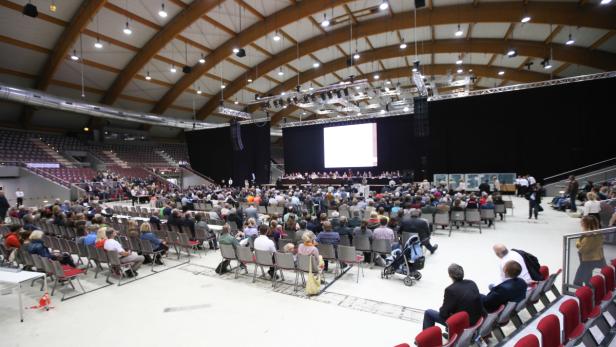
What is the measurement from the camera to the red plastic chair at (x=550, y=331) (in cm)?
222

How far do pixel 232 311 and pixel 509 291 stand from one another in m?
3.77

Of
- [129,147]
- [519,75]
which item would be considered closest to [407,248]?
[519,75]

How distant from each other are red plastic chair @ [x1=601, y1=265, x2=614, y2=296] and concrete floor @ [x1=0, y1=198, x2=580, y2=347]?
67.6 inches

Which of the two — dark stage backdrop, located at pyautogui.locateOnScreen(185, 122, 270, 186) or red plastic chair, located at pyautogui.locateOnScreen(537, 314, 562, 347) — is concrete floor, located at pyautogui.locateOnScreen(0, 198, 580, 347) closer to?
red plastic chair, located at pyautogui.locateOnScreen(537, 314, 562, 347)

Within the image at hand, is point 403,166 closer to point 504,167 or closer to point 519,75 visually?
point 504,167

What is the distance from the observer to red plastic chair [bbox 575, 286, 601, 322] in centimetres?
290

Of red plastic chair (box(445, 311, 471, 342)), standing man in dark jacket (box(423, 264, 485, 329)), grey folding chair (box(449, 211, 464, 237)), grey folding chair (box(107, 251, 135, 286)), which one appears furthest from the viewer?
grey folding chair (box(449, 211, 464, 237))

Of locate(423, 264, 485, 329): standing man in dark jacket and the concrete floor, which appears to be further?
the concrete floor

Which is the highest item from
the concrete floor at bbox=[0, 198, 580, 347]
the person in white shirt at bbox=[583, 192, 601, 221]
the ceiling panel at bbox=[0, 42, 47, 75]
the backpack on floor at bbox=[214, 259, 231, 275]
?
the ceiling panel at bbox=[0, 42, 47, 75]

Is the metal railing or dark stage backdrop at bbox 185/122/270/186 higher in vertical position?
dark stage backdrop at bbox 185/122/270/186

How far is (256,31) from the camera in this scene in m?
16.2

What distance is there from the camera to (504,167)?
1802 cm

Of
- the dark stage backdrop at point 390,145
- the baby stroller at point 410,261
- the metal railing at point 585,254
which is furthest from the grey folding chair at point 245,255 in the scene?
the dark stage backdrop at point 390,145

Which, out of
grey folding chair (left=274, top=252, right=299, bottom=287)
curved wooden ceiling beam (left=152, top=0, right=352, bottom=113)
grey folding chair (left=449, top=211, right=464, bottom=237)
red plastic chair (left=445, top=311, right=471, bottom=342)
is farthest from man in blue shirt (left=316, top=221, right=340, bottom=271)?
curved wooden ceiling beam (left=152, top=0, right=352, bottom=113)
